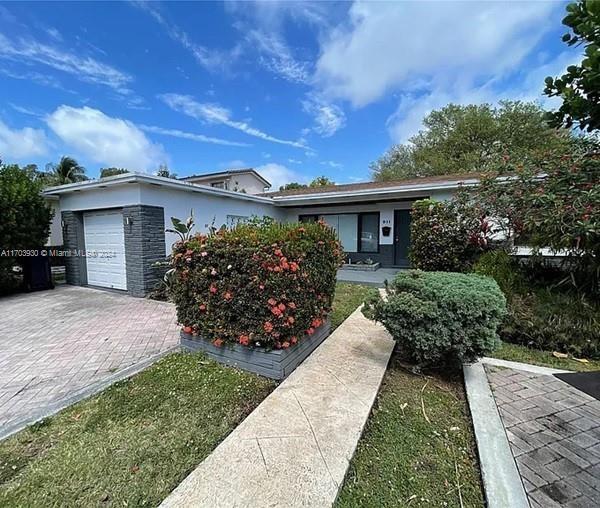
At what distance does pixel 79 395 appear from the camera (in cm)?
311

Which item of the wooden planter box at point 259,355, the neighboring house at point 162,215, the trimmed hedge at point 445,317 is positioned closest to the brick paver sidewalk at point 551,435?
the trimmed hedge at point 445,317

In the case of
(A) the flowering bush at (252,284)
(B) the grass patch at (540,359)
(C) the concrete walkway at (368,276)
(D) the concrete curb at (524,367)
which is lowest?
(B) the grass patch at (540,359)

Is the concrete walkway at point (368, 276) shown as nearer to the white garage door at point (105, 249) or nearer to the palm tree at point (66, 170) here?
the white garage door at point (105, 249)

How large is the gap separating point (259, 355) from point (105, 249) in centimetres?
762

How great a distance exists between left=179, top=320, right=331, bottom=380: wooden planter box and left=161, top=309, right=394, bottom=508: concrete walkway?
0.16 m

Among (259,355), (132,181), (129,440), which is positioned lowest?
(129,440)

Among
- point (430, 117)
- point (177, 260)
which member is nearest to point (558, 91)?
point (177, 260)

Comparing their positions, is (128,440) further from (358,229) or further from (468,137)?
(468,137)

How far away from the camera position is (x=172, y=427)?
2.56m

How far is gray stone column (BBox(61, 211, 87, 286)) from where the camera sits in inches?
365

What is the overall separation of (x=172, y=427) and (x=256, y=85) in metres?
11.4

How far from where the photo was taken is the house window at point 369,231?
12.1 meters

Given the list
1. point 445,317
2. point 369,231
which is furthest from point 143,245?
point 369,231

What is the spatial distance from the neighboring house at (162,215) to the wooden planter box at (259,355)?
15.1 ft
